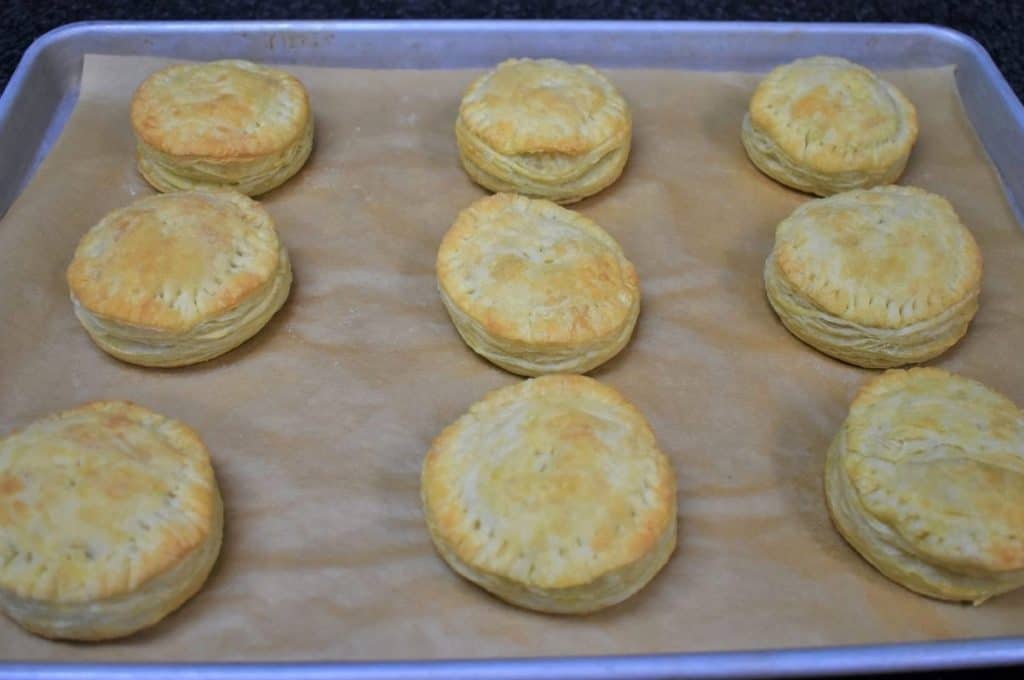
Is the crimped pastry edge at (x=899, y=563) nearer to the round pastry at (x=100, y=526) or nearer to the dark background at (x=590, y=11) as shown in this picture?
the round pastry at (x=100, y=526)

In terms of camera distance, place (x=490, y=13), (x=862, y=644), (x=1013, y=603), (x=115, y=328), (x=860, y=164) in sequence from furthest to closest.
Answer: (x=490, y=13)
(x=860, y=164)
(x=115, y=328)
(x=1013, y=603)
(x=862, y=644)

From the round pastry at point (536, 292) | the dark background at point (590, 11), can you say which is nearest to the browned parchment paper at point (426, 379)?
the round pastry at point (536, 292)

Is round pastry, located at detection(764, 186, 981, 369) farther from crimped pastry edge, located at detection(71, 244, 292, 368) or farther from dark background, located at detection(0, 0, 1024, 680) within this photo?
crimped pastry edge, located at detection(71, 244, 292, 368)

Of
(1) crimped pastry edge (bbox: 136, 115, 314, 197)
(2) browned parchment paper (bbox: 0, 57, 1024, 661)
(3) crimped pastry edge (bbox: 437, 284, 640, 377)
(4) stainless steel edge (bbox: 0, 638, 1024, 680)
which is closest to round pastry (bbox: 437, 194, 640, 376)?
(3) crimped pastry edge (bbox: 437, 284, 640, 377)

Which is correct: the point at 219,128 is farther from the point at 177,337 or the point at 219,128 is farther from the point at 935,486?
the point at 935,486

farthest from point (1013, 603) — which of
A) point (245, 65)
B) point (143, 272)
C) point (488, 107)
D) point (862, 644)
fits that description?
point (245, 65)

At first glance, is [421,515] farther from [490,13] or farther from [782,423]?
[490,13]

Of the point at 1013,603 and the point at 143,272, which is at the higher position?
the point at 143,272
